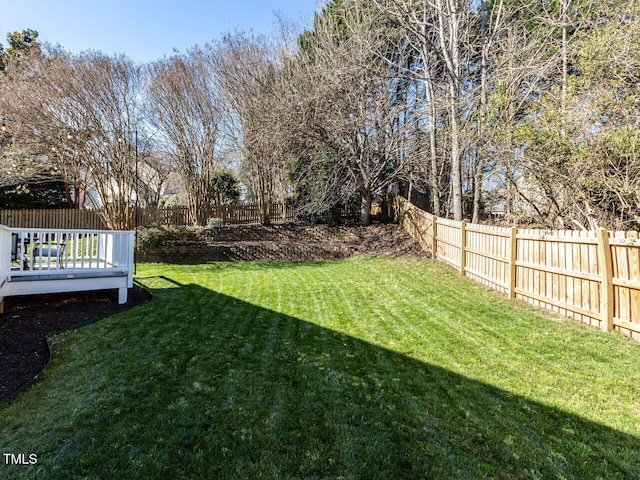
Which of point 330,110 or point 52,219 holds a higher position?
point 330,110

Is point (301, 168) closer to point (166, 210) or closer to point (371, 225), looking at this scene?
point (371, 225)

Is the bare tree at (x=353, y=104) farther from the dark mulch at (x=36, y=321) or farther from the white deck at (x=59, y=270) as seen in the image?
the dark mulch at (x=36, y=321)

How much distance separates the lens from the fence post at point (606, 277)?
3.87 meters

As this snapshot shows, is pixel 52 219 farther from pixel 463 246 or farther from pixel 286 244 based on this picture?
pixel 463 246

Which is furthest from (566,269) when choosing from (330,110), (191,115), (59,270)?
(191,115)

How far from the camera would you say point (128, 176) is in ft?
43.5

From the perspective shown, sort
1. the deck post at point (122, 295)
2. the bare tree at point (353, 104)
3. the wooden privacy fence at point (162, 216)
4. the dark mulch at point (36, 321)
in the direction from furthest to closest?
the wooden privacy fence at point (162, 216)
the bare tree at point (353, 104)
the deck post at point (122, 295)
the dark mulch at point (36, 321)

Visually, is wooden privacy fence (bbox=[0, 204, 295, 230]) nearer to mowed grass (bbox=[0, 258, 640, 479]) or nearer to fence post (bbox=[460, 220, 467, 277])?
fence post (bbox=[460, 220, 467, 277])

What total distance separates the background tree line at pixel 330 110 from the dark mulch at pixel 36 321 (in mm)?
4367

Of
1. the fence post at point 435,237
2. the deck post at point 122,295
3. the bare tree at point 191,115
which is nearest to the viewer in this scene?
the deck post at point 122,295

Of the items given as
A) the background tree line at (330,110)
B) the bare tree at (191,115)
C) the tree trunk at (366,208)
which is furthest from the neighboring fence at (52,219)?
the tree trunk at (366,208)

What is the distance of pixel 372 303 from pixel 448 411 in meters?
3.28

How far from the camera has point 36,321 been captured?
4.30m

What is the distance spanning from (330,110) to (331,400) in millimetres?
11578
